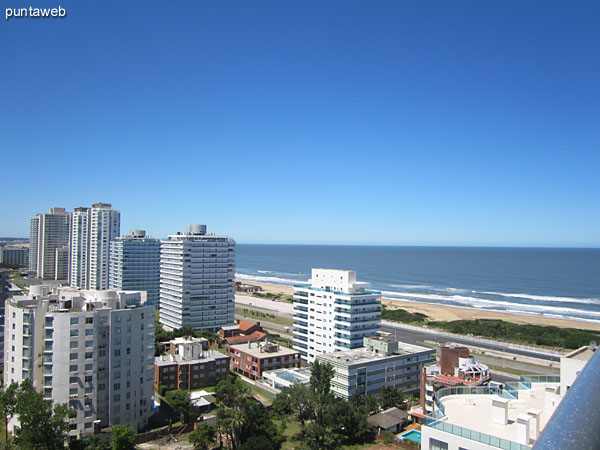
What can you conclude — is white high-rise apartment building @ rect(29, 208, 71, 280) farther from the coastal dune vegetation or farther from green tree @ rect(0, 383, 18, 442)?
green tree @ rect(0, 383, 18, 442)

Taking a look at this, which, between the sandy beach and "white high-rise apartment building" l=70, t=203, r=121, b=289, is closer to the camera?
the sandy beach

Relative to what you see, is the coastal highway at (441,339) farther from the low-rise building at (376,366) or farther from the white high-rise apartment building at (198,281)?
the white high-rise apartment building at (198,281)

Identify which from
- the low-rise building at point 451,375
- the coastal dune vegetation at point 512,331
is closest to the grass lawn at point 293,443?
the low-rise building at point 451,375

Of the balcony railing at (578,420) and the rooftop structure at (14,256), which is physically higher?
the balcony railing at (578,420)

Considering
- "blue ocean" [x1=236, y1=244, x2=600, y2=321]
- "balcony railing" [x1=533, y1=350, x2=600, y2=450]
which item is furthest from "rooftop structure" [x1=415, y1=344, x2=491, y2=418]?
"blue ocean" [x1=236, y1=244, x2=600, y2=321]

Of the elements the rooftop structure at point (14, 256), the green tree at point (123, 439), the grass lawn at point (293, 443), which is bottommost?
the grass lawn at point (293, 443)

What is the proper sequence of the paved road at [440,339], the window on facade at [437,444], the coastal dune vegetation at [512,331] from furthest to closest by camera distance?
the coastal dune vegetation at [512,331] < the paved road at [440,339] < the window on facade at [437,444]
